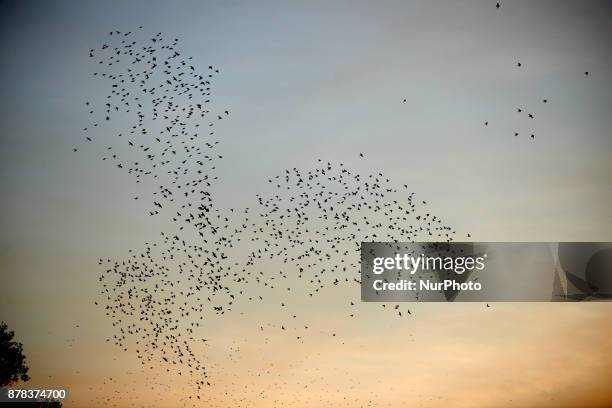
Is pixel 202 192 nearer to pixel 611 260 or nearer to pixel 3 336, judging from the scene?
pixel 3 336

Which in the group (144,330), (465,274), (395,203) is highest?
(395,203)

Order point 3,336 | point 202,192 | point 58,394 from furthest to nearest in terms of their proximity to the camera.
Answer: point 3,336
point 202,192
point 58,394

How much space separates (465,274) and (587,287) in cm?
426

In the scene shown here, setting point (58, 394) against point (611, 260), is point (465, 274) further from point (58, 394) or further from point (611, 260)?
point (58, 394)

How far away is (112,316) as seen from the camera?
30078 mm

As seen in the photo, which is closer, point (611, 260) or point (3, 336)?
point (611, 260)

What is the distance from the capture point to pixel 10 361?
3231 cm

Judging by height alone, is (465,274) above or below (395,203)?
below

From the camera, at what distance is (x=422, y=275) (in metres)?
29.4

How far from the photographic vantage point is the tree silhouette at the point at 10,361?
3225cm

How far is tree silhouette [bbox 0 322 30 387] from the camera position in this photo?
106ft

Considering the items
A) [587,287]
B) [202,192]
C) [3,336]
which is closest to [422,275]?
[587,287]

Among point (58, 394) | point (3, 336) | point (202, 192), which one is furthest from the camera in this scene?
point (3, 336)

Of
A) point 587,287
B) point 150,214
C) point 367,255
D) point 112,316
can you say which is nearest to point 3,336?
point 112,316
